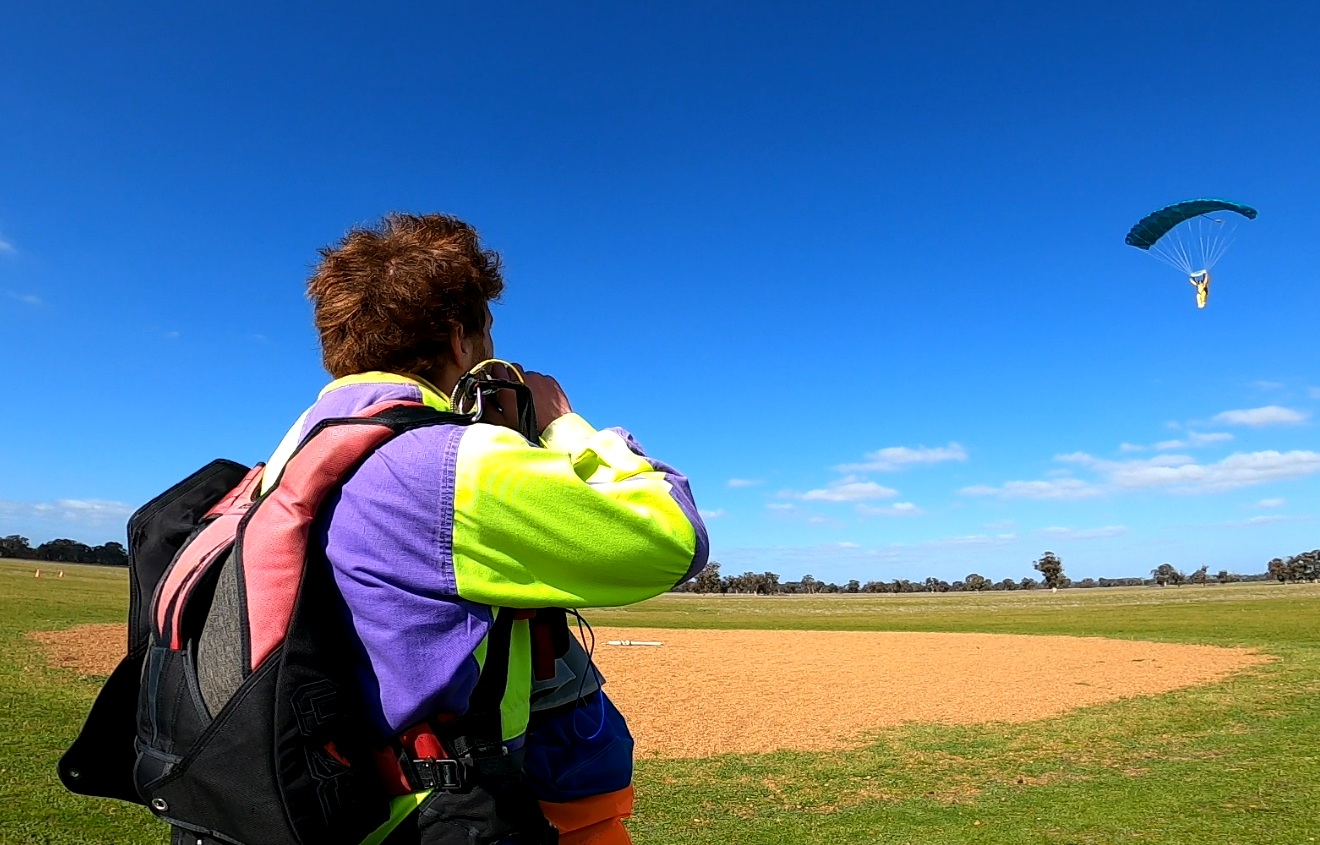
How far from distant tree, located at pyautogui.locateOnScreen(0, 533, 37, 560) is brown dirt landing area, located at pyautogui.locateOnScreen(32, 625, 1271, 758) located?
122 metres

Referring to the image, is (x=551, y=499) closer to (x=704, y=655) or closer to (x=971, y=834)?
(x=971, y=834)

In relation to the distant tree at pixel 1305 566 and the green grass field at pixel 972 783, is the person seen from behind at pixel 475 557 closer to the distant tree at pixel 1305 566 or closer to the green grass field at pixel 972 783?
the green grass field at pixel 972 783

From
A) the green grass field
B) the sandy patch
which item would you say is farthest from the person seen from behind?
the sandy patch

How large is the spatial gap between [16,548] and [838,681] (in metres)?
141

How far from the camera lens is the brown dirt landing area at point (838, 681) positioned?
38.2 feet

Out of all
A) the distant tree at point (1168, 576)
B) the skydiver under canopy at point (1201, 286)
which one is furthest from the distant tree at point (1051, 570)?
the skydiver under canopy at point (1201, 286)

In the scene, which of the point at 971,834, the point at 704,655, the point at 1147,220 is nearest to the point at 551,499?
the point at 971,834

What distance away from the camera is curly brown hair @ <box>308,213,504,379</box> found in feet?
5.62

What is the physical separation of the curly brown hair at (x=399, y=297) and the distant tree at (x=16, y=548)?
139691 millimetres

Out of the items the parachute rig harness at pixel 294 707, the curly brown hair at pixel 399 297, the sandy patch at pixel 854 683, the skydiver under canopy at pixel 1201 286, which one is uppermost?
the skydiver under canopy at pixel 1201 286

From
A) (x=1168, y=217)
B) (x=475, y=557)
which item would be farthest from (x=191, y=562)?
(x=1168, y=217)

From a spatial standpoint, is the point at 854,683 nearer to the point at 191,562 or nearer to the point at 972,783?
the point at 972,783

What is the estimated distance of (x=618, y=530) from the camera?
4.77 ft

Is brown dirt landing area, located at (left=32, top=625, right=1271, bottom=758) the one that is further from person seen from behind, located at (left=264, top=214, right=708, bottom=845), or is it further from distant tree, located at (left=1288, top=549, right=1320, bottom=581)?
distant tree, located at (left=1288, top=549, right=1320, bottom=581)
